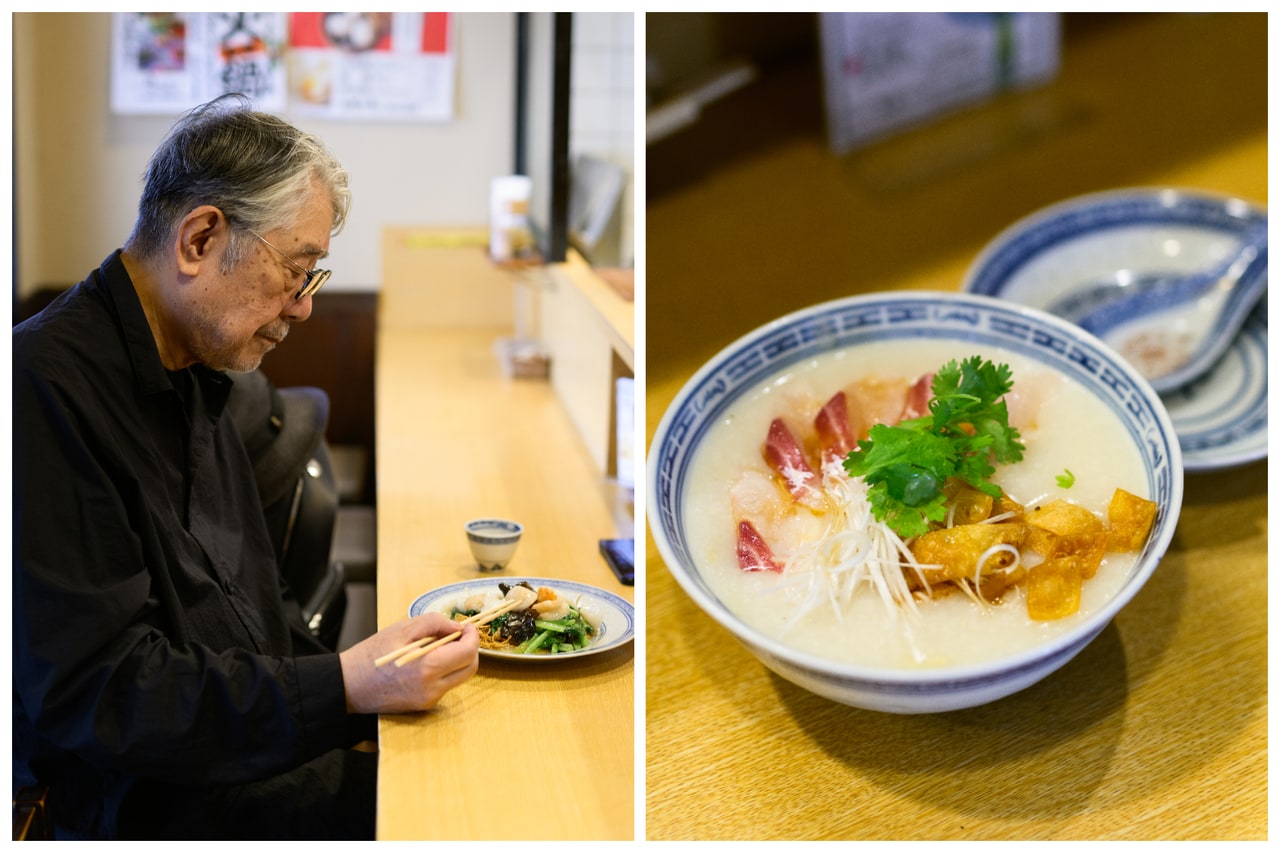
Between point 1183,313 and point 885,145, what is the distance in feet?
2.03

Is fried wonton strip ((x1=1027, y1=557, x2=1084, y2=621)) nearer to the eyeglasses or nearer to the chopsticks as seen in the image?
the chopsticks

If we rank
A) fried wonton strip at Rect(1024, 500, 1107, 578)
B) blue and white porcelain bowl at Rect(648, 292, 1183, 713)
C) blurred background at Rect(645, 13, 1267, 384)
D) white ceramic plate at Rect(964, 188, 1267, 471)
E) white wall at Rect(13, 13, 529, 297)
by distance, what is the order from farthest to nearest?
1. white wall at Rect(13, 13, 529, 297)
2. blurred background at Rect(645, 13, 1267, 384)
3. white ceramic plate at Rect(964, 188, 1267, 471)
4. fried wonton strip at Rect(1024, 500, 1107, 578)
5. blue and white porcelain bowl at Rect(648, 292, 1183, 713)

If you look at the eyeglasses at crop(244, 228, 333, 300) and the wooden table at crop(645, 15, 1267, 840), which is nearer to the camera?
the wooden table at crop(645, 15, 1267, 840)

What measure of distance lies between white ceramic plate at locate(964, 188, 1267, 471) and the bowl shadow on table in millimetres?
507

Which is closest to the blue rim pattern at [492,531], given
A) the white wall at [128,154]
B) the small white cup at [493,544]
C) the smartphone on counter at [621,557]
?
the small white cup at [493,544]

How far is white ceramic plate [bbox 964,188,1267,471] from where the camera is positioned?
1.40m

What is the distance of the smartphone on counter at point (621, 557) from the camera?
1.44m

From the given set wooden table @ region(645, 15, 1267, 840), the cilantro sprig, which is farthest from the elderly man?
the cilantro sprig

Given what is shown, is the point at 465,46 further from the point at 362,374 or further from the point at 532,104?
the point at 362,374

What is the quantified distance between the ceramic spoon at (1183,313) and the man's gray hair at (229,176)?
1012mm

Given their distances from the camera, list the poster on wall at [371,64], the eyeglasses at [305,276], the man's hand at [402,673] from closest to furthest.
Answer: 1. the man's hand at [402,673]
2. the eyeglasses at [305,276]
3. the poster on wall at [371,64]

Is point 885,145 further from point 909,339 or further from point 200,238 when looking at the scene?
point 200,238

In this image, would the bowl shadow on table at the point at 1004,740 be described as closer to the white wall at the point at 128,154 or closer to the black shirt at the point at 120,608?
the black shirt at the point at 120,608

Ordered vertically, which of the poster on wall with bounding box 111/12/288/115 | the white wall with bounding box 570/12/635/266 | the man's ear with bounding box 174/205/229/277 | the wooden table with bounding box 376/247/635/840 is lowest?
the wooden table with bounding box 376/247/635/840
